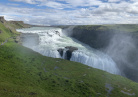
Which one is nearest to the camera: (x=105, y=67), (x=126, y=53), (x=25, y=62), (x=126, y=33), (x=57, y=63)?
(x=25, y=62)

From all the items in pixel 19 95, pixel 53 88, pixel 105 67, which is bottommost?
pixel 105 67

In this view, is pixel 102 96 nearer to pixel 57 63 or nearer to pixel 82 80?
pixel 82 80

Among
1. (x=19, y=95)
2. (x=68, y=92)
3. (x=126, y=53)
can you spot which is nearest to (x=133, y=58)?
(x=126, y=53)

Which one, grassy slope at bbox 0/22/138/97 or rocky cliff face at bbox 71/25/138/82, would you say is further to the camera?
rocky cliff face at bbox 71/25/138/82

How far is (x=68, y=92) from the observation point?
3120 cm

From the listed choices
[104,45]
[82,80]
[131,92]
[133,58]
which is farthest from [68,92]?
[104,45]

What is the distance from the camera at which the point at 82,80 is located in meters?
38.4

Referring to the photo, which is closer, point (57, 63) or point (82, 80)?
point (82, 80)

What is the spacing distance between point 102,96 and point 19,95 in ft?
68.3

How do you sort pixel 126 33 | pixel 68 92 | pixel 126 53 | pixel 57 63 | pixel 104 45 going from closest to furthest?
pixel 68 92, pixel 57 63, pixel 126 53, pixel 126 33, pixel 104 45

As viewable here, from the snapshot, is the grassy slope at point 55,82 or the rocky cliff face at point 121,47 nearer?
the grassy slope at point 55,82

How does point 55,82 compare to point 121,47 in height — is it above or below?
below

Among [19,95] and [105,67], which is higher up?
[19,95]

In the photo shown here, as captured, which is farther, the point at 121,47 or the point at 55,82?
the point at 121,47
